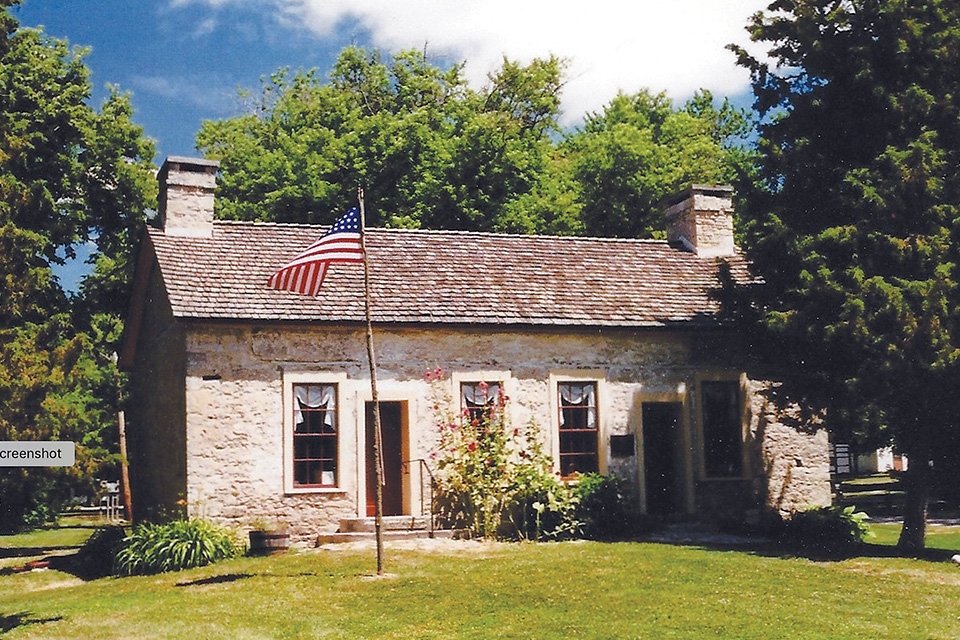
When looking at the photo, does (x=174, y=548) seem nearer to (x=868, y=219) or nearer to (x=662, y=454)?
(x=662, y=454)

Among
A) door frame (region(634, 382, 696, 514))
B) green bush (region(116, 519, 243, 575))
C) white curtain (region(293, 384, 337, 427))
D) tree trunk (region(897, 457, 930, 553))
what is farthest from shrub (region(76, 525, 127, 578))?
tree trunk (region(897, 457, 930, 553))

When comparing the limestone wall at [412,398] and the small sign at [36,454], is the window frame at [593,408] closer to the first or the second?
the limestone wall at [412,398]

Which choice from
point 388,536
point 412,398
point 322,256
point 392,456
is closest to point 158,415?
point 392,456

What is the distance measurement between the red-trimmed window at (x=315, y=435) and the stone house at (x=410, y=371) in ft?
0.09

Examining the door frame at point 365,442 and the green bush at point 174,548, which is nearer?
the green bush at point 174,548

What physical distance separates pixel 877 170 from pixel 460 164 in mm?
15820

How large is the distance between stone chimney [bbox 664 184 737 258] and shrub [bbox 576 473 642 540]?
690 cm

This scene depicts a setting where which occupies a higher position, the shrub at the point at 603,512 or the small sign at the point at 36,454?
the small sign at the point at 36,454

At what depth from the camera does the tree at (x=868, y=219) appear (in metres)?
14.5

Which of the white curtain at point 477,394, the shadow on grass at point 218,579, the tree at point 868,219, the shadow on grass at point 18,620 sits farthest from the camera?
the white curtain at point 477,394

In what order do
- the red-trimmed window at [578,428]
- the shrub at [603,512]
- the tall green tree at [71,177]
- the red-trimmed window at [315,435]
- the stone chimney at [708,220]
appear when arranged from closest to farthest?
the shrub at [603,512] < the red-trimmed window at [315,435] < the red-trimmed window at [578,428] < the stone chimney at [708,220] < the tall green tree at [71,177]

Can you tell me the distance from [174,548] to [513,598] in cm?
618

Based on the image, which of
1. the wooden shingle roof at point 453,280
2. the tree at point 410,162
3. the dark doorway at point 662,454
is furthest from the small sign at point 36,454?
the tree at point 410,162

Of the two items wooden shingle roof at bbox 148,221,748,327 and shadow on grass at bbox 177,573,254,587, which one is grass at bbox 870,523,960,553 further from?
shadow on grass at bbox 177,573,254,587
